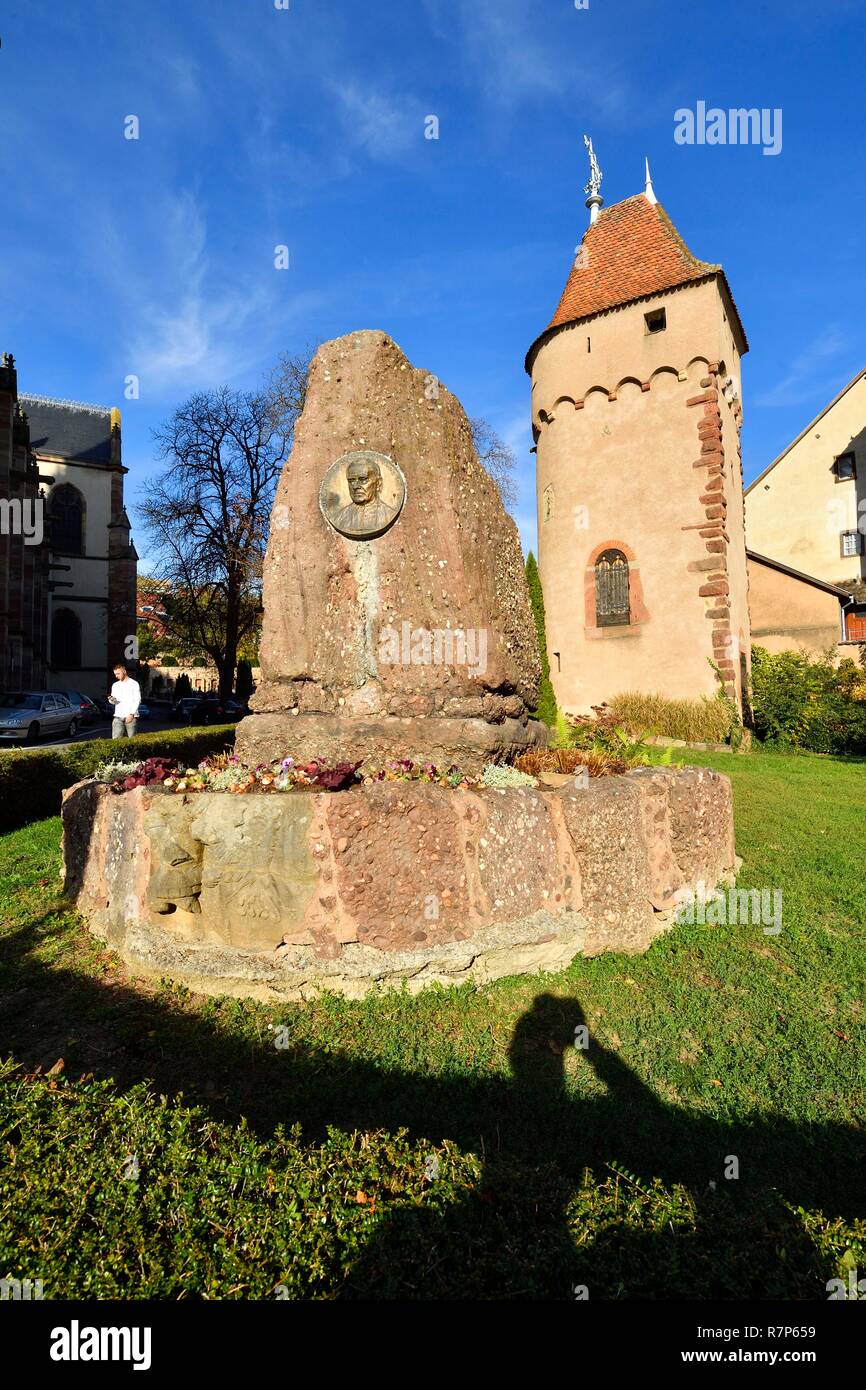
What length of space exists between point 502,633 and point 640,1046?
3123 millimetres

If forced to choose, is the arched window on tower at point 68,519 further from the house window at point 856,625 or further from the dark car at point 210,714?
the house window at point 856,625

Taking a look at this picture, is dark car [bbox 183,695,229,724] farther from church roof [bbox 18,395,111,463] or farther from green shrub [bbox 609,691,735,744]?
church roof [bbox 18,395,111,463]

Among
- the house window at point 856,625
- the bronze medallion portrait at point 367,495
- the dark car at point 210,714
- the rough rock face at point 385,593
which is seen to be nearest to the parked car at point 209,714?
the dark car at point 210,714

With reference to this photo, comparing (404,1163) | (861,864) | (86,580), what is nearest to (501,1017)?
(404,1163)

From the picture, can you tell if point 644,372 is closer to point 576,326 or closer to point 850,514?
point 576,326

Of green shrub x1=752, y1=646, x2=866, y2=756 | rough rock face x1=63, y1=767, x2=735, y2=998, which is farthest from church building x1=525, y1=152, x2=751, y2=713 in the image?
rough rock face x1=63, y1=767, x2=735, y2=998

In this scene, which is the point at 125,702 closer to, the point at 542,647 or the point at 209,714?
the point at 542,647

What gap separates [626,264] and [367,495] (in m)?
16.2

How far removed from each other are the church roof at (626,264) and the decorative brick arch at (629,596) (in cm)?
613

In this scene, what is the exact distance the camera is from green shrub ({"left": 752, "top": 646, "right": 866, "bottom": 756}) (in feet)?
49.5

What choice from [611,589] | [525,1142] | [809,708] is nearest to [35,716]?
[611,589]

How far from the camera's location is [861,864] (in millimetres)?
5766

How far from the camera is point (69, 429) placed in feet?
130

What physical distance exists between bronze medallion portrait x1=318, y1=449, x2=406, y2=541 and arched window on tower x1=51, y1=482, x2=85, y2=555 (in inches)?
1527
